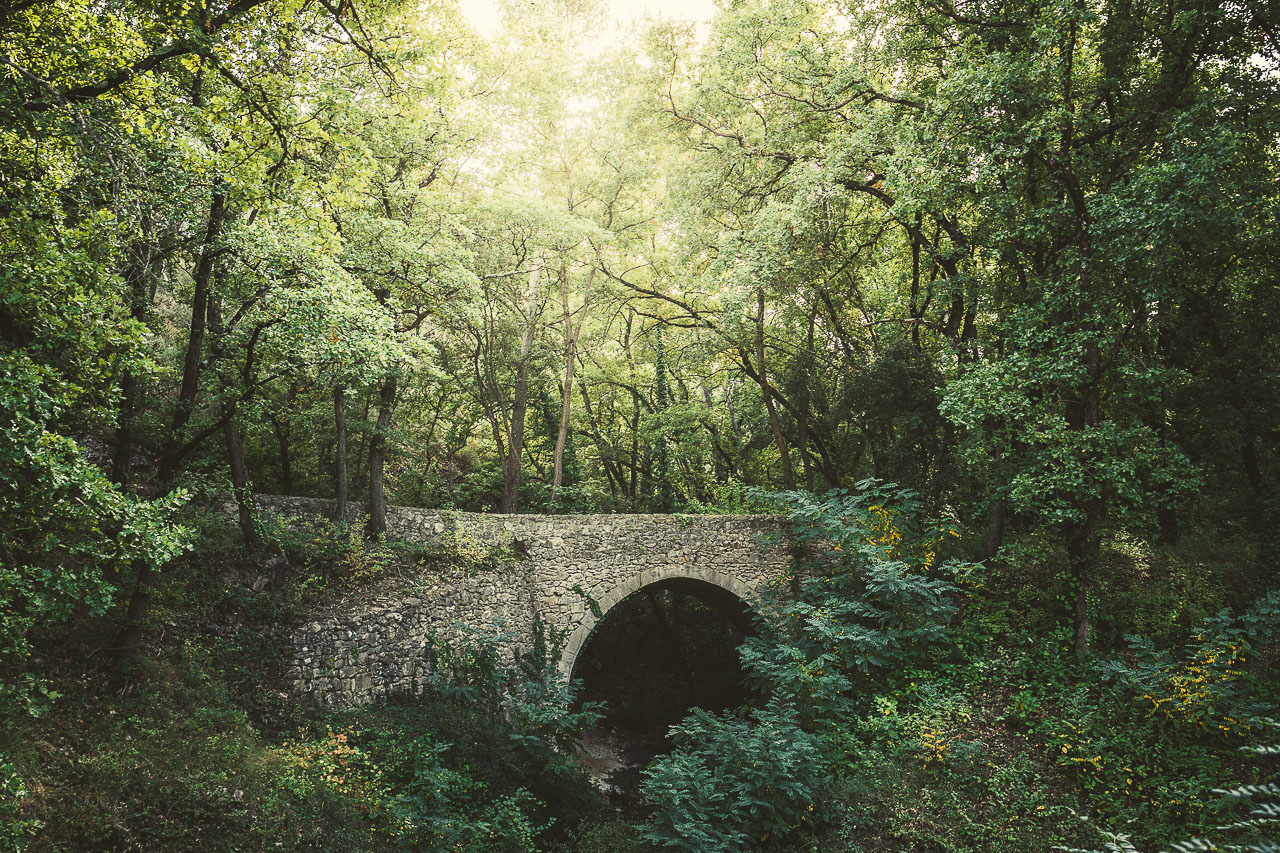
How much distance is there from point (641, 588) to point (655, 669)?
7438 millimetres

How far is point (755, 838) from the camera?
688 centimetres

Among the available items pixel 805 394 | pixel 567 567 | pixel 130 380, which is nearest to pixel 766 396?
pixel 805 394

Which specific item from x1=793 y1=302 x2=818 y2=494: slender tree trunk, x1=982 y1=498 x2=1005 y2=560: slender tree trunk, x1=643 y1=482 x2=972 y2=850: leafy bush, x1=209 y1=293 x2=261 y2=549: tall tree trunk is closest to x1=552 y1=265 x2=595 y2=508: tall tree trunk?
x1=793 y1=302 x2=818 y2=494: slender tree trunk

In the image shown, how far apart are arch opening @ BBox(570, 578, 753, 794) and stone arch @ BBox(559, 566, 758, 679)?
4.91 ft

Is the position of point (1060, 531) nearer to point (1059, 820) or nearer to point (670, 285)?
point (1059, 820)

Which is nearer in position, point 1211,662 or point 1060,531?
point 1211,662

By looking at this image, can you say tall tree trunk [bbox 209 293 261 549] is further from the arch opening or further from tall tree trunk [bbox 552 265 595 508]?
the arch opening

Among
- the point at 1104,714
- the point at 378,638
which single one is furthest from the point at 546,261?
the point at 1104,714

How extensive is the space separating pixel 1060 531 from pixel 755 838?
6.75 meters

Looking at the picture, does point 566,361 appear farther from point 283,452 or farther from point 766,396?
point 283,452

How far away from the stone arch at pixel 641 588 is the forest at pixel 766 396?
1030 millimetres

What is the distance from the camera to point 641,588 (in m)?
11.6

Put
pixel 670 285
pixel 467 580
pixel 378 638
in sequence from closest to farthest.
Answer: pixel 378 638 < pixel 467 580 < pixel 670 285

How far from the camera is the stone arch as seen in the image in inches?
439
